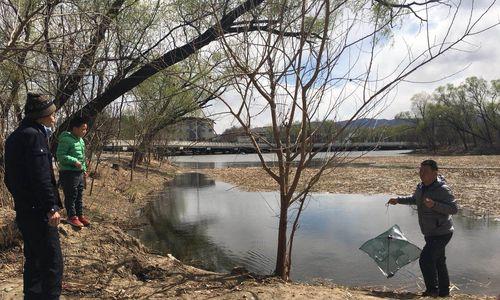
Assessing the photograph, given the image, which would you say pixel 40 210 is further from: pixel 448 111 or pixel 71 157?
pixel 448 111

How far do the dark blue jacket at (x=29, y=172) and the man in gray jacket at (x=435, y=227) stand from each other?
4.25 m

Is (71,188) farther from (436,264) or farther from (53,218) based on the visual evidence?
(436,264)

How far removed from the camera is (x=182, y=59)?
899cm

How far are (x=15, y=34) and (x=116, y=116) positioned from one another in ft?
22.9

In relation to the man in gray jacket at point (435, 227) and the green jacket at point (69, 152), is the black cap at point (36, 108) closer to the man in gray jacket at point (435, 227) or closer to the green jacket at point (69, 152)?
the green jacket at point (69, 152)

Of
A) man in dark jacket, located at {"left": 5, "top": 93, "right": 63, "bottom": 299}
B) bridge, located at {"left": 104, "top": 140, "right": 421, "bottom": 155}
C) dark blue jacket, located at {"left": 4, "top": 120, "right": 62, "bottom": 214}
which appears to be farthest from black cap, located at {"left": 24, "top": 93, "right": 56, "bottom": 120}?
bridge, located at {"left": 104, "top": 140, "right": 421, "bottom": 155}

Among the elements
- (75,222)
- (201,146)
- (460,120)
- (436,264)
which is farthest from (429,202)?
(460,120)

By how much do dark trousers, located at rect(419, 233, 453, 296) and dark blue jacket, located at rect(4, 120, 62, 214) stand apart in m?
4.39

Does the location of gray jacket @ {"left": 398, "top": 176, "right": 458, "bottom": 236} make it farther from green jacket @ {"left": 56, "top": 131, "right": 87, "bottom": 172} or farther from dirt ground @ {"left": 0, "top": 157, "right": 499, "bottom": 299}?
green jacket @ {"left": 56, "top": 131, "right": 87, "bottom": 172}

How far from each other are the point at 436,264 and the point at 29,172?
15.7ft

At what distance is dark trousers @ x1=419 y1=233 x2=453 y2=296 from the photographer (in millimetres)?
5773

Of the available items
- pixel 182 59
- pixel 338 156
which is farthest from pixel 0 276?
pixel 182 59

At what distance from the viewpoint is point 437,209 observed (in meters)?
5.64

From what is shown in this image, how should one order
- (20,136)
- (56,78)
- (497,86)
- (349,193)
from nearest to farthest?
(20,136)
(56,78)
(349,193)
(497,86)
